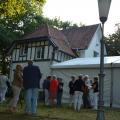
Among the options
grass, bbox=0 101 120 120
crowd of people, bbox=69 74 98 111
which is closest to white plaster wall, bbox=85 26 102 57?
crowd of people, bbox=69 74 98 111

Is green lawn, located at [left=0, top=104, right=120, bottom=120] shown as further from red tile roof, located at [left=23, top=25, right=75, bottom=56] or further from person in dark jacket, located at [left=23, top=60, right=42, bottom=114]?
red tile roof, located at [left=23, top=25, right=75, bottom=56]

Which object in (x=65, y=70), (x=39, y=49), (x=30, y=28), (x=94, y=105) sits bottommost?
(x=94, y=105)

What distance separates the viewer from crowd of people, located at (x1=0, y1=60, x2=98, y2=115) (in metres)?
13.7

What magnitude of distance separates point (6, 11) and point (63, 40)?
19.6 metres

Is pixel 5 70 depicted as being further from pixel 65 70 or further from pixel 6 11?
pixel 6 11

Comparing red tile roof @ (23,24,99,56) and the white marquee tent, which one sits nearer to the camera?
the white marquee tent

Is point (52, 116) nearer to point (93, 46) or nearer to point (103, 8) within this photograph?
point (103, 8)

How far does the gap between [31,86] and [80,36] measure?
101ft

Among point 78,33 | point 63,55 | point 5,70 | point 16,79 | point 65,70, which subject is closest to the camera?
point 16,79

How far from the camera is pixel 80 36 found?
145 feet

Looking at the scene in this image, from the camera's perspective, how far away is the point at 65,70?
2727cm

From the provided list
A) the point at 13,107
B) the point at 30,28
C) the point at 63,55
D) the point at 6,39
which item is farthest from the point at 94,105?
the point at 30,28

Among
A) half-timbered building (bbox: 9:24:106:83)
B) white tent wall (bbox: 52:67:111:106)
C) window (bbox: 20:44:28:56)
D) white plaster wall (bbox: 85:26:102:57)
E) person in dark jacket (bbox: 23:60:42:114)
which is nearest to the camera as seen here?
person in dark jacket (bbox: 23:60:42:114)

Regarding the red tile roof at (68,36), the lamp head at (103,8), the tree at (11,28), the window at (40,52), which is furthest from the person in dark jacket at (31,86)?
the window at (40,52)
